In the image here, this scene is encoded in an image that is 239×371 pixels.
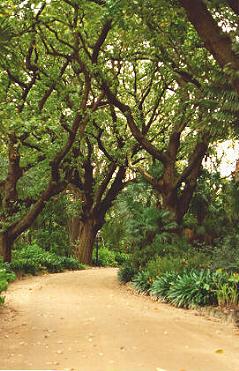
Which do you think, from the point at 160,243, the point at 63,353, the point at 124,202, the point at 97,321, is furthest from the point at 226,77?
the point at 124,202

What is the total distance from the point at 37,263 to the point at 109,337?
12.3 m

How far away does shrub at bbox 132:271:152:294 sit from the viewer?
40.4 feet

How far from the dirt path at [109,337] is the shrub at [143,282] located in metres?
1.15

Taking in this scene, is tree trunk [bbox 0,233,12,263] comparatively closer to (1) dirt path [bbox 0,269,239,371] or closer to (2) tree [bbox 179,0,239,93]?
(1) dirt path [bbox 0,269,239,371]

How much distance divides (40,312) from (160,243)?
631 cm

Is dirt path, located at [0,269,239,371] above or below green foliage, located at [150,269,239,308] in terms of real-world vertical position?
below

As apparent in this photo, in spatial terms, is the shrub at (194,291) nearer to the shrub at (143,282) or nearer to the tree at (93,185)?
the shrub at (143,282)

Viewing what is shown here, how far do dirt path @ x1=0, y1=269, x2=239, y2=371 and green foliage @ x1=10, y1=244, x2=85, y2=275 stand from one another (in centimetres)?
605

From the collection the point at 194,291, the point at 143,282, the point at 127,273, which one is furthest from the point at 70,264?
the point at 194,291

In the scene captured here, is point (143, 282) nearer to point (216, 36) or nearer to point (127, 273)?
point (127, 273)

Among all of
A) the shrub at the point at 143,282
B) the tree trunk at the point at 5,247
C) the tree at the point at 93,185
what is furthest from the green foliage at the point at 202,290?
the tree at the point at 93,185

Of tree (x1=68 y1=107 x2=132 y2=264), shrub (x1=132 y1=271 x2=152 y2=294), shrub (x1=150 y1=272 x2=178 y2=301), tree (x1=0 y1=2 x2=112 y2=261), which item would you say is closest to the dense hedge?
shrub (x1=150 y1=272 x2=178 y2=301)

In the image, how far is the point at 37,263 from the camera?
18656mm

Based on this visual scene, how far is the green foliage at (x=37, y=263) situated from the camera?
17.4 m
